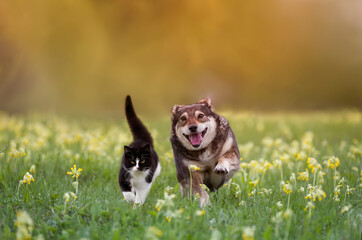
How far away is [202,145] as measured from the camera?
16.6ft

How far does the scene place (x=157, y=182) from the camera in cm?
594

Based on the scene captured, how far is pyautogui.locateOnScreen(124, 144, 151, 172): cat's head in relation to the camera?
5.30m

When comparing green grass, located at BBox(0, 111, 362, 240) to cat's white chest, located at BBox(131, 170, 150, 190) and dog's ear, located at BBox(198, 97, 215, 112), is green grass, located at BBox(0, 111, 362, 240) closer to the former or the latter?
cat's white chest, located at BBox(131, 170, 150, 190)

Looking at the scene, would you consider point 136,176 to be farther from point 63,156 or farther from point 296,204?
point 63,156

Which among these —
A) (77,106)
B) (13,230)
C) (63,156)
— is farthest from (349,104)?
(13,230)

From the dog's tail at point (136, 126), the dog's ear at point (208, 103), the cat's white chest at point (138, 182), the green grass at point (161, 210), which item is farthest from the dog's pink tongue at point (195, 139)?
the dog's tail at point (136, 126)

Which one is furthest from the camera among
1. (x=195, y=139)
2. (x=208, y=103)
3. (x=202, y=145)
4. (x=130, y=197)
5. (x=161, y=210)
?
(x=208, y=103)

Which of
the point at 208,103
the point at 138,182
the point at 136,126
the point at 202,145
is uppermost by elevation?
the point at 208,103

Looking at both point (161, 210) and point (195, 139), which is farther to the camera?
point (195, 139)

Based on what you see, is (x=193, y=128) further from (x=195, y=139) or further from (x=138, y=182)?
(x=138, y=182)

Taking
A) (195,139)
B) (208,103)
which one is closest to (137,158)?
(195,139)

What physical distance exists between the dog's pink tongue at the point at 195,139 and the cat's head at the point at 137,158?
2.42 feet

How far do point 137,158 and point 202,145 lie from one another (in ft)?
2.76

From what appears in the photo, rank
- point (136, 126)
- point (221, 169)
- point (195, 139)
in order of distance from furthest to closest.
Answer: point (136, 126)
point (195, 139)
point (221, 169)
